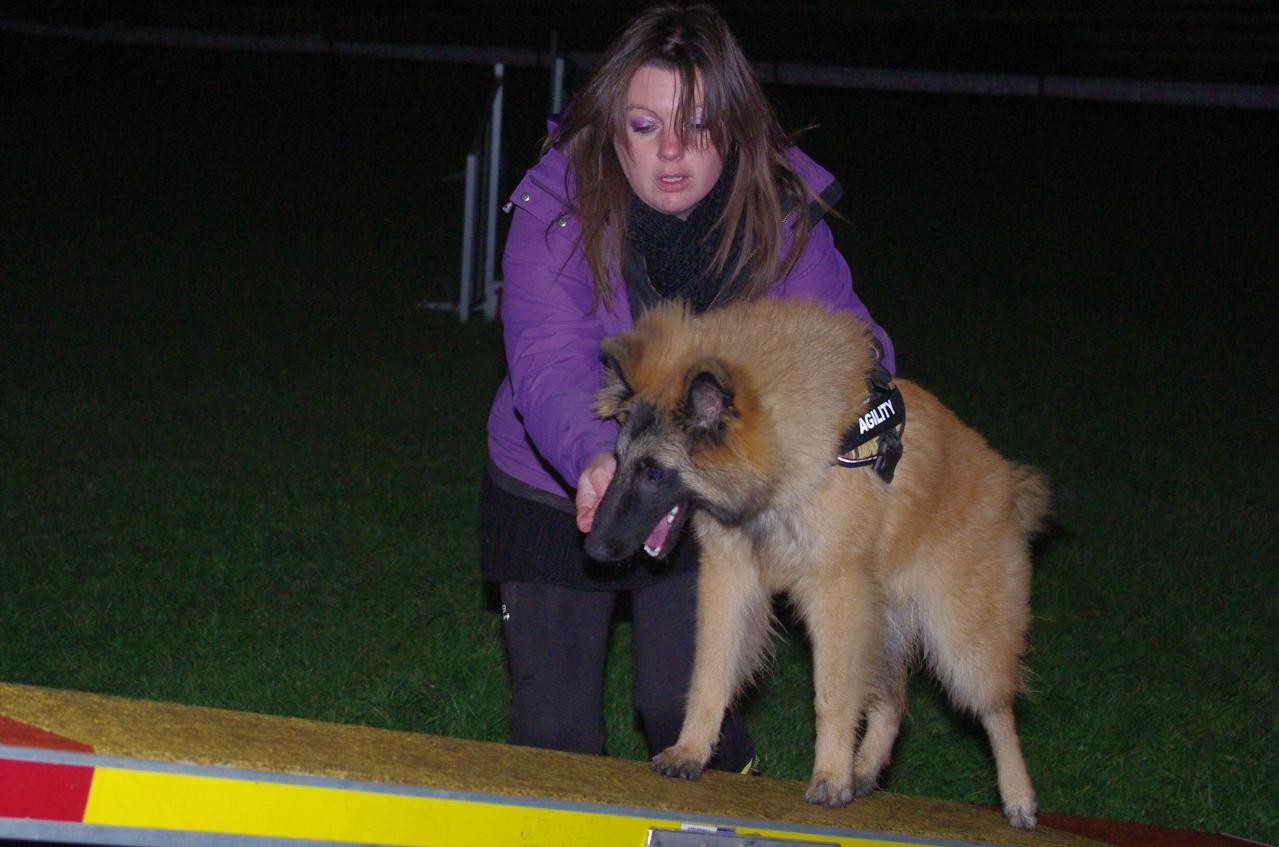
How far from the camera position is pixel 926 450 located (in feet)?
11.6

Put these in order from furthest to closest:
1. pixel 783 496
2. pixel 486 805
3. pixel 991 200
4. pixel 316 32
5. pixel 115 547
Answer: pixel 316 32, pixel 991 200, pixel 115 547, pixel 783 496, pixel 486 805

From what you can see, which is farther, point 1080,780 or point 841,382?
point 1080,780

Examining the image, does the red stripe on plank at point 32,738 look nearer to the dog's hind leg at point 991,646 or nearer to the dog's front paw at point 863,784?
the dog's front paw at point 863,784

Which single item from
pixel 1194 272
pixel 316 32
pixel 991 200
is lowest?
pixel 1194 272

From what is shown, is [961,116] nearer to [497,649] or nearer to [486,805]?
[497,649]

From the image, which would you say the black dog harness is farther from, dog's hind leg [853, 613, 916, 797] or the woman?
dog's hind leg [853, 613, 916, 797]

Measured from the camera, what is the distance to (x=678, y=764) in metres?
3.33

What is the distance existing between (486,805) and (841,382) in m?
1.29

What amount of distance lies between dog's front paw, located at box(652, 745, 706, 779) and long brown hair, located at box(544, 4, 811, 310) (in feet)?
3.63

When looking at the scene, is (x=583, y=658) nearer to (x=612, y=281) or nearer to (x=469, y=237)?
(x=612, y=281)

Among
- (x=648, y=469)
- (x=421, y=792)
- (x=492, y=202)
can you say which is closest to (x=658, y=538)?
(x=648, y=469)

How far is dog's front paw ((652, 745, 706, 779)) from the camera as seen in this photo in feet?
10.8

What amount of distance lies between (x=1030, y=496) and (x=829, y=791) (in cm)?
115

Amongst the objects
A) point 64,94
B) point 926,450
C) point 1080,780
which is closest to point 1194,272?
point 1080,780
